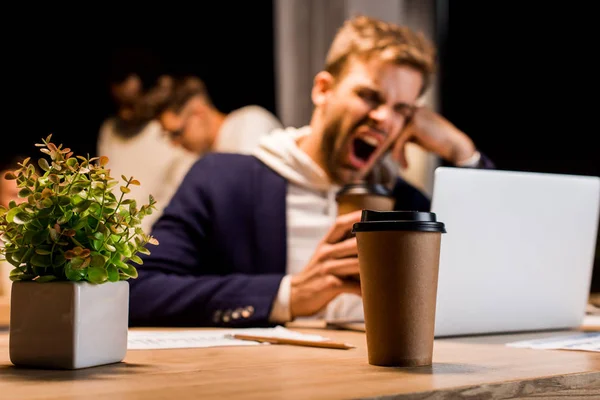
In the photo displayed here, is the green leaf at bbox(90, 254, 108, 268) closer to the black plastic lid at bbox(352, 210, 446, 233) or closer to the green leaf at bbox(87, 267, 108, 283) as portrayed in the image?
the green leaf at bbox(87, 267, 108, 283)

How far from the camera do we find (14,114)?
7.51ft

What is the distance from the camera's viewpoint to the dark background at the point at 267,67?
2.33 meters

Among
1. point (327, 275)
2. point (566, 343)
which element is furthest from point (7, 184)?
point (566, 343)

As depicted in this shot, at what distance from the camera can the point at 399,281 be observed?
0.80 metres

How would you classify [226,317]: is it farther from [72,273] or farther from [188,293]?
[72,273]

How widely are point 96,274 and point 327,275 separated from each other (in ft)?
2.35

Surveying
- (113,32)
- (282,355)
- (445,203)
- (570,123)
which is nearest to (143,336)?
(282,355)

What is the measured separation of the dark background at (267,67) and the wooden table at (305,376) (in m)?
1.52

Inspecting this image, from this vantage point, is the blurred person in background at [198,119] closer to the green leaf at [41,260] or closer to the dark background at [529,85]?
the dark background at [529,85]

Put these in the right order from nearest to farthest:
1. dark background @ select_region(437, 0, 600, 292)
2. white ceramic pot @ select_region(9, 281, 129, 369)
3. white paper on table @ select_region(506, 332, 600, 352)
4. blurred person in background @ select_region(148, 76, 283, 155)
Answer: white ceramic pot @ select_region(9, 281, 129, 369)
white paper on table @ select_region(506, 332, 600, 352)
blurred person in background @ select_region(148, 76, 283, 155)
dark background @ select_region(437, 0, 600, 292)

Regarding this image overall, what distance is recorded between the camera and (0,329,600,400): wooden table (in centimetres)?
64

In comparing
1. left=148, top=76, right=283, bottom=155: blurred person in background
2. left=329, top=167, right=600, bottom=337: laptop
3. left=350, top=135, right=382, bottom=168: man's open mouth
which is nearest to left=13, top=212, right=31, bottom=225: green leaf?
left=329, top=167, right=600, bottom=337: laptop

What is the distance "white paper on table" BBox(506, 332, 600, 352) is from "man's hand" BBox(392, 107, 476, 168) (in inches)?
57.4

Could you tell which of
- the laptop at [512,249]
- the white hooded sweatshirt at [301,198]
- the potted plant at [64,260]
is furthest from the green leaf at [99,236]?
the white hooded sweatshirt at [301,198]
